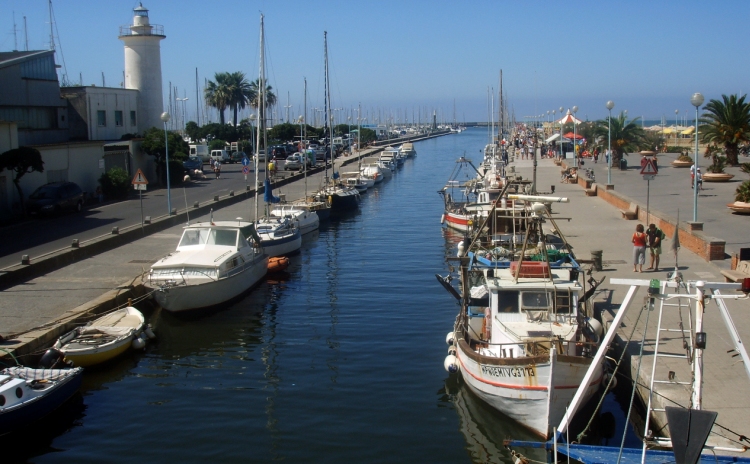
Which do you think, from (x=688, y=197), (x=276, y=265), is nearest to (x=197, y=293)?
(x=276, y=265)

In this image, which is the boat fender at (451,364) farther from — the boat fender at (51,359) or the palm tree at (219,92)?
the palm tree at (219,92)

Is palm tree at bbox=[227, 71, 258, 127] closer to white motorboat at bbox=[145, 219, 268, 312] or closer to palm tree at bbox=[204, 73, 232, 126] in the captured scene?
palm tree at bbox=[204, 73, 232, 126]

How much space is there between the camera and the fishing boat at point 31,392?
44.5 feet

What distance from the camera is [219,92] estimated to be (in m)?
95.6

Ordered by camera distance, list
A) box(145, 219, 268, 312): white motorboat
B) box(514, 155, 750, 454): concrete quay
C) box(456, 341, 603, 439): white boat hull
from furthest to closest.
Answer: box(145, 219, 268, 312): white motorboat
box(456, 341, 603, 439): white boat hull
box(514, 155, 750, 454): concrete quay

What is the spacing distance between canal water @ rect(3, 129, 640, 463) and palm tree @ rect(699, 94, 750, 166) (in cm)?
2664

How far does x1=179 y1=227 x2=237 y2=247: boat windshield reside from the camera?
24.7m

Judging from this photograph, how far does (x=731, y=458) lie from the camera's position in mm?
10727

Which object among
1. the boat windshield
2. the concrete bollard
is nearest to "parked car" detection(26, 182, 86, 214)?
the boat windshield

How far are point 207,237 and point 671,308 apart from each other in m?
14.1

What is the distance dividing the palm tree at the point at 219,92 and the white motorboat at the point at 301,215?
58.8m

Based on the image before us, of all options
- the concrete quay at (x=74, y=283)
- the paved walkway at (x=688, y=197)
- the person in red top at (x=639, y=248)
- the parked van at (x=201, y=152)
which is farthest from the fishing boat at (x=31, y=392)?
the parked van at (x=201, y=152)

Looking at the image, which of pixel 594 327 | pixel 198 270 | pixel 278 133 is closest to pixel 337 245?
pixel 198 270

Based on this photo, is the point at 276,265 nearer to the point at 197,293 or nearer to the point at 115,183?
the point at 197,293
